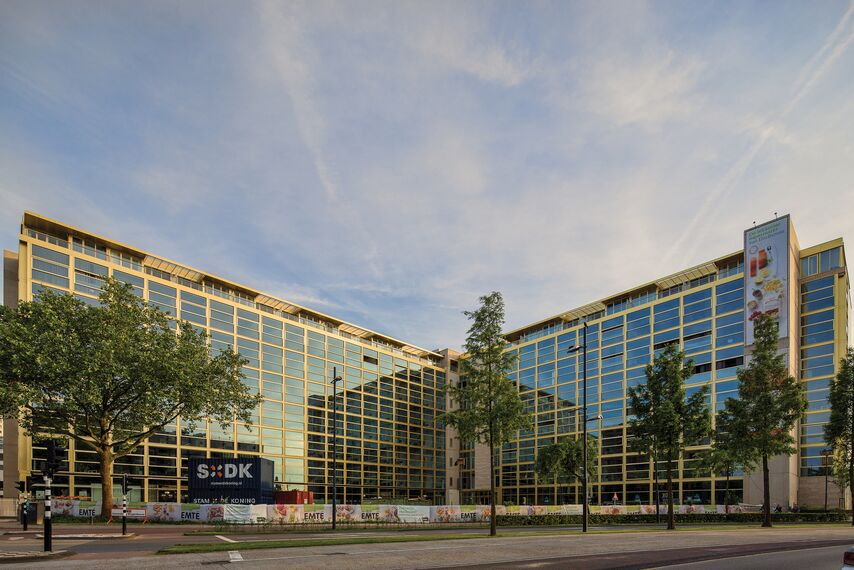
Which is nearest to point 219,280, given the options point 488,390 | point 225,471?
point 225,471

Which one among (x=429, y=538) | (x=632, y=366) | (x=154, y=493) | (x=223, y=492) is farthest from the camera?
(x=632, y=366)

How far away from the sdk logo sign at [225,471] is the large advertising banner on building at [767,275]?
222 feet

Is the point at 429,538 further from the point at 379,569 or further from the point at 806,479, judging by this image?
the point at 806,479

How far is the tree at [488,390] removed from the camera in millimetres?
31547

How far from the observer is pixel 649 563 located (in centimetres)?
1641

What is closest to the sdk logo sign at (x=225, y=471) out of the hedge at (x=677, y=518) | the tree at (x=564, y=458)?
the hedge at (x=677, y=518)

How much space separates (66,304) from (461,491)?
10300cm

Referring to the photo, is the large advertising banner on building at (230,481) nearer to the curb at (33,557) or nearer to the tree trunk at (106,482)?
the tree trunk at (106,482)

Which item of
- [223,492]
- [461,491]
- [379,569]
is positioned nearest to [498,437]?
[379,569]

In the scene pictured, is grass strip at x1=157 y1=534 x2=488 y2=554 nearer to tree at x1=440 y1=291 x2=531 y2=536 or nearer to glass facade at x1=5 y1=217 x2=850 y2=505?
tree at x1=440 y1=291 x2=531 y2=536

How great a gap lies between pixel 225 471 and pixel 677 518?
40967 millimetres

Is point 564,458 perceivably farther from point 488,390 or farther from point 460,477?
point 460,477

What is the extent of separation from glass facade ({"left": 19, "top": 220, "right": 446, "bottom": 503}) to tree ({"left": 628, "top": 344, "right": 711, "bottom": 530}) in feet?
62.1

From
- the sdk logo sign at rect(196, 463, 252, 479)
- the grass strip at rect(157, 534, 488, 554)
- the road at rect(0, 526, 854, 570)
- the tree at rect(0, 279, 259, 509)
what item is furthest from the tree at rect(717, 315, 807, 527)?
the tree at rect(0, 279, 259, 509)
